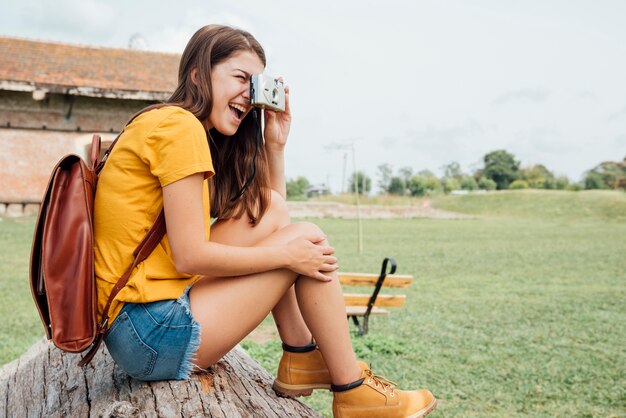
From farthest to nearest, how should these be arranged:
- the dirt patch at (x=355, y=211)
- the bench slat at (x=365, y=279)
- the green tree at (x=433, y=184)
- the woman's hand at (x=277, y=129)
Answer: the green tree at (x=433, y=184) < the dirt patch at (x=355, y=211) < the bench slat at (x=365, y=279) < the woman's hand at (x=277, y=129)

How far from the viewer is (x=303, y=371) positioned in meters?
2.12

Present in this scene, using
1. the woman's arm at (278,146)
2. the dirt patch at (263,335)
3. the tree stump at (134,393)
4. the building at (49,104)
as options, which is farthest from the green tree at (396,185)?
the tree stump at (134,393)

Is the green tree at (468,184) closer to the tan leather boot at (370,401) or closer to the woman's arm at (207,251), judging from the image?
the tan leather boot at (370,401)

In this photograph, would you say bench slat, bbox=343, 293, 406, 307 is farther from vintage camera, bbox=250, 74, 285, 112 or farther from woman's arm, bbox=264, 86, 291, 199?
vintage camera, bbox=250, 74, 285, 112

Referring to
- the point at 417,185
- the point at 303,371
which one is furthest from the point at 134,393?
the point at 417,185

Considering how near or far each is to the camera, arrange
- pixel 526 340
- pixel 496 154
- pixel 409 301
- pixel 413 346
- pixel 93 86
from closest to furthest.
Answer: pixel 413 346 → pixel 526 340 → pixel 409 301 → pixel 93 86 → pixel 496 154

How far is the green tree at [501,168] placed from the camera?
5644 cm

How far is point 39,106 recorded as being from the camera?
18.2 m

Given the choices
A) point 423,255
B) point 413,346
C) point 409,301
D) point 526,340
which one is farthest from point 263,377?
point 423,255

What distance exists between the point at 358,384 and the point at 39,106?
18.5 metres

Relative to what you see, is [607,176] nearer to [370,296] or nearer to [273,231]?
[370,296]

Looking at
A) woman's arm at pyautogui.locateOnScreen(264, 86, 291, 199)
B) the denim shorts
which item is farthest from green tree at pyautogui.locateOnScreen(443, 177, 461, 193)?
the denim shorts

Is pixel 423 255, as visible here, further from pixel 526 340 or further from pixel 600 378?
pixel 600 378

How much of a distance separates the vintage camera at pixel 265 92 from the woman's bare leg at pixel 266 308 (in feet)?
1.38
